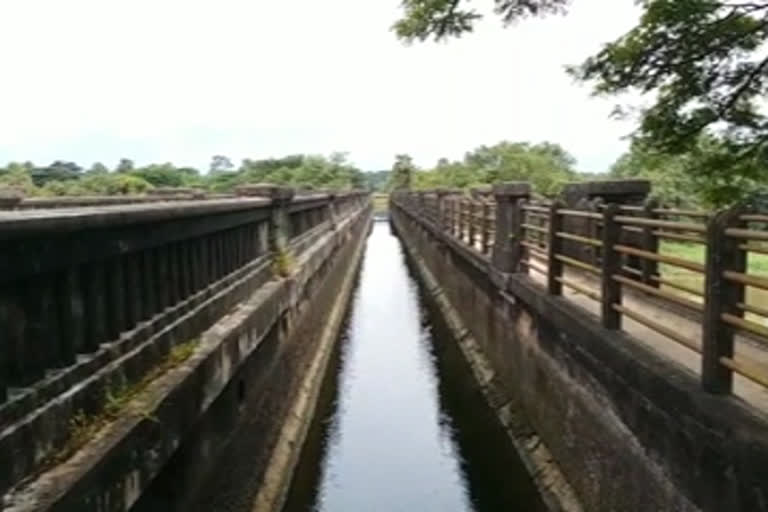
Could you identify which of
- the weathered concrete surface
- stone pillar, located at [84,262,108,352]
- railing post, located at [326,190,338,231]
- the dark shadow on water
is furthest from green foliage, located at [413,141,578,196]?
stone pillar, located at [84,262,108,352]

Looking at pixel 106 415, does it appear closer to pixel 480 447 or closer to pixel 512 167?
pixel 480 447

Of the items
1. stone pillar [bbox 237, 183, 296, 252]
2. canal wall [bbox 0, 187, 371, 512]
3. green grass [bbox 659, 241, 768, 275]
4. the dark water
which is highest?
stone pillar [bbox 237, 183, 296, 252]

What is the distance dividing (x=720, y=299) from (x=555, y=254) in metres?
3.87

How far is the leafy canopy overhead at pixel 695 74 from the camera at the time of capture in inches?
343

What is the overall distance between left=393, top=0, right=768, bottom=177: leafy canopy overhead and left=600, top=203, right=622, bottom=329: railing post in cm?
349

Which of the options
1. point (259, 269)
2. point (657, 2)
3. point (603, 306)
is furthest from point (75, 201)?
point (657, 2)

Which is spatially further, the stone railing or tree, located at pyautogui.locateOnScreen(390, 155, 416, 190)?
tree, located at pyautogui.locateOnScreen(390, 155, 416, 190)

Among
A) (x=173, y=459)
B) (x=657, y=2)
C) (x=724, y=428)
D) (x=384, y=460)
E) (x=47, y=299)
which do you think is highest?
(x=657, y=2)

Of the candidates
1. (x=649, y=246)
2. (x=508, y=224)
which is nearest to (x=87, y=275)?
(x=649, y=246)

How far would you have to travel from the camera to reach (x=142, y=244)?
438 centimetres

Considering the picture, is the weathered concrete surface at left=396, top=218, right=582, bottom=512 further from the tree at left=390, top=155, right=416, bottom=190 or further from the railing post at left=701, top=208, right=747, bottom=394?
the tree at left=390, top=155, right=416, bottom=190

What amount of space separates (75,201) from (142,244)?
14.0 ft

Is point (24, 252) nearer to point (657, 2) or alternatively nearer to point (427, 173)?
point (657, 2)

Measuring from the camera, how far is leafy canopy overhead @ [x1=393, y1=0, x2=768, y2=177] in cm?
870
